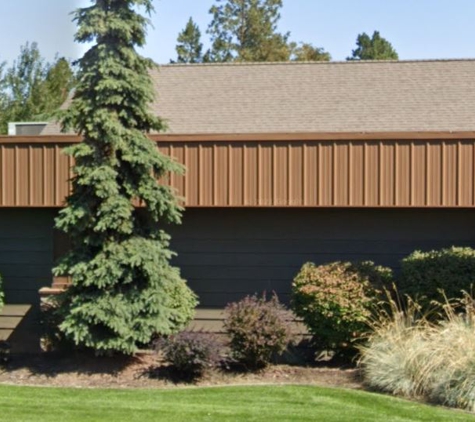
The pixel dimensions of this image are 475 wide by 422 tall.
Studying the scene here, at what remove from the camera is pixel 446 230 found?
43.7 ft

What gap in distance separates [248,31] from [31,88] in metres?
21.1

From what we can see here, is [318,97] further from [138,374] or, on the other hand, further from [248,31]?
[248,31]

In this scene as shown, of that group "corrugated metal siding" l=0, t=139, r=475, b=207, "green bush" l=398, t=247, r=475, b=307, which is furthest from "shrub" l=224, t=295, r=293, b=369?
"corrugated metal siding" l=0, t=139, r=475, b=207

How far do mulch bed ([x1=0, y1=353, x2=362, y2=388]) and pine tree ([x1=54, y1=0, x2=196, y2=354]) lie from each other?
37 cm

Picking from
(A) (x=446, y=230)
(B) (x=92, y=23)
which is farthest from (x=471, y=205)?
(B) (x=92, y=23)

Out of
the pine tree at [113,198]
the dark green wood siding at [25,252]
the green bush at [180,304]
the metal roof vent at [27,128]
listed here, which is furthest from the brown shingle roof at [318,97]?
the pine tree at [113,198]

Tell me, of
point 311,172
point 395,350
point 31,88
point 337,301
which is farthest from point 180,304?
point 31,88

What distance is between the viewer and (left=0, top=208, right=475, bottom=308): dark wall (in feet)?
43.7

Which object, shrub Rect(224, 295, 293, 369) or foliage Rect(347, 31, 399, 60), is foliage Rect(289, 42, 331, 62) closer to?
foliage Rect(347, 31, 399, 60)

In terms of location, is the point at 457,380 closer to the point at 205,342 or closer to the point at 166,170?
the point at 205,342

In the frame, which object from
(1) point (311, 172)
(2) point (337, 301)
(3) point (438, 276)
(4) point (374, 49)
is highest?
(4) point (374, 49)

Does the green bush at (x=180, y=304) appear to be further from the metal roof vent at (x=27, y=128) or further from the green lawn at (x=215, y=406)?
the metal roof vent at (x=27, y=128)

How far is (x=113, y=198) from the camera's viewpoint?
11367 mm

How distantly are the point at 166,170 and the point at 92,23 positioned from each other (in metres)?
2.13
